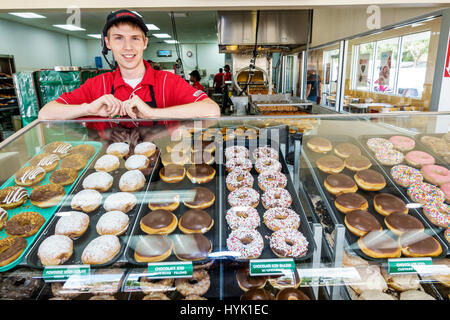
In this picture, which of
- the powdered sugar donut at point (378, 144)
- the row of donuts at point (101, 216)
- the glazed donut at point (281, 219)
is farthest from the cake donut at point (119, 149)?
the powdered sugar donut at point (378, 144)

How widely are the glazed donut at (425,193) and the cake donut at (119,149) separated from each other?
4.16 feet

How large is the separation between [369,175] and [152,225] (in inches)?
38.2

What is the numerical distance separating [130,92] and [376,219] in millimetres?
1544

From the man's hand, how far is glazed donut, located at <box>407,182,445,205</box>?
1.38 meters

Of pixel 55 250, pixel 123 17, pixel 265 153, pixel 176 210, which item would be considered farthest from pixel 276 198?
pixel 123 17

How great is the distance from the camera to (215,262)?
991 mm

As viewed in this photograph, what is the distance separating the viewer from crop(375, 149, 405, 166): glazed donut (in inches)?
56.1

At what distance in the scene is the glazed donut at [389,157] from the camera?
4.67ft

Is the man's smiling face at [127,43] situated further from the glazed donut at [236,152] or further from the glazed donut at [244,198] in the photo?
the glazed donut at [244,198]

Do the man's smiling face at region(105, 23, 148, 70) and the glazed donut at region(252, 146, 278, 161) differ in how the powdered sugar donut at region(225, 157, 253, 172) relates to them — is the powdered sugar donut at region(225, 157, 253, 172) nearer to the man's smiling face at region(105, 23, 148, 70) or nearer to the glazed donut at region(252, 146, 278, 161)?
the glazed donut at region(252, 146, 278, 161)

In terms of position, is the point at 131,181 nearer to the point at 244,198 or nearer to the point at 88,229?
the point at 88,229
